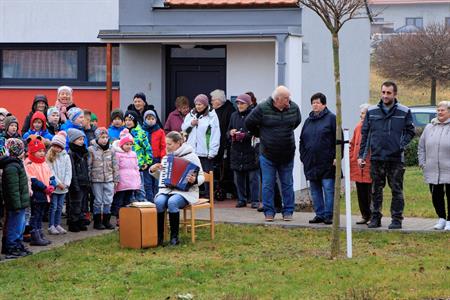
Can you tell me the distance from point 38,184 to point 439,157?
561 centimetres

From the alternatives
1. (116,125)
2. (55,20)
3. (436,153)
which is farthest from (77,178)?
(55,20)

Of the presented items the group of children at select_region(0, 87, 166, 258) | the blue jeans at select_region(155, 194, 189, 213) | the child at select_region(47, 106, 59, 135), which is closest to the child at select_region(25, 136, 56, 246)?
the group of children at select_region(0, 87, 166, 258)

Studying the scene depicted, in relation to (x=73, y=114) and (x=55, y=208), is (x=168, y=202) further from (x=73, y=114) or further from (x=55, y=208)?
(x=73, y=114)

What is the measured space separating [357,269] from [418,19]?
85356 mm

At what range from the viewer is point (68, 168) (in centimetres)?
1481

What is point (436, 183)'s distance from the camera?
15.1m

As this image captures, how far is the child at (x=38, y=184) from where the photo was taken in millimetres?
13984

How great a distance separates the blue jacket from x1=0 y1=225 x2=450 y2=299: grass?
1.18 meters

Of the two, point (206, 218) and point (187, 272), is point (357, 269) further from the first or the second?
point (206, 218)

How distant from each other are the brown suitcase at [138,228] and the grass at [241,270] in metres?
0.20

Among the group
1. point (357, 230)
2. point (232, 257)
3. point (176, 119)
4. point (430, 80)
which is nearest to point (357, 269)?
point (232, 257)

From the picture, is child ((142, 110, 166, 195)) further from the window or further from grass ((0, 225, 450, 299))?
the window

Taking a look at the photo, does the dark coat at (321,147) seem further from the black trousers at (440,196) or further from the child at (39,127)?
the child at (39,127)

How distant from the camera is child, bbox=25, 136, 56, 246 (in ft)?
45.9
